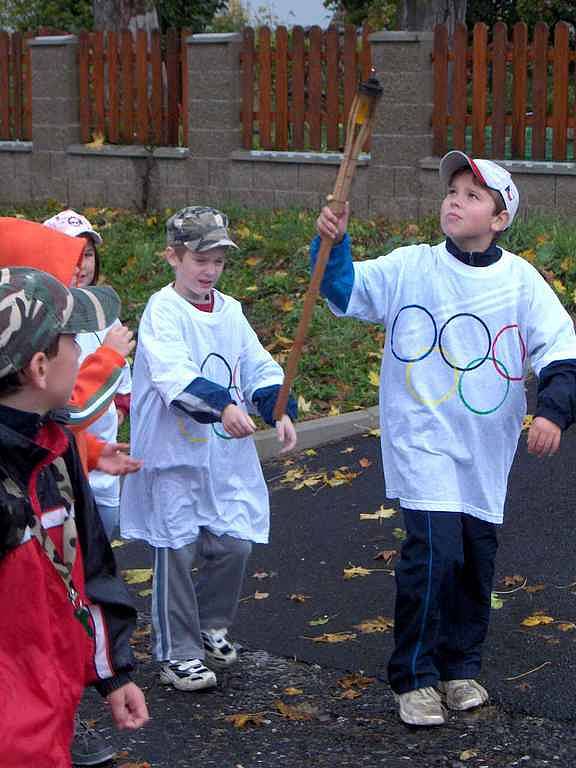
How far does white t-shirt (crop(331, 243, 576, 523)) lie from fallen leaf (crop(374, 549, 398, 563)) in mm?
1714

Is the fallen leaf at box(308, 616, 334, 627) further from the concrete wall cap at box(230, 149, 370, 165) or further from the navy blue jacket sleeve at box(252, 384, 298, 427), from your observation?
the concrete wall cap at box(230, 149, 370, 165)

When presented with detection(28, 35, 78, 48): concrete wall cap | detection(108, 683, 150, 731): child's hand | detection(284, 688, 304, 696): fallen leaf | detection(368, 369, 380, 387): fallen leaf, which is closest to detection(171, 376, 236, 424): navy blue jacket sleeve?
detection(284, 688, 304, 696): fallen leaf

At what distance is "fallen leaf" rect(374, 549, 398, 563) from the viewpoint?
6.08 m

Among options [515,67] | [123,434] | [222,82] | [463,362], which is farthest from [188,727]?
[222,82]

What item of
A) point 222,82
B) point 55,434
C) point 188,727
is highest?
point 222,82

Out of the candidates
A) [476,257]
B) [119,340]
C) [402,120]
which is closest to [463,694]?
[476,257]

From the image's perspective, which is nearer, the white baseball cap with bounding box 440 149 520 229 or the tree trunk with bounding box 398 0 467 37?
the white baseball cap with bounding box 440 149 520 229

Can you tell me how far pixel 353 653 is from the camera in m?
5.00

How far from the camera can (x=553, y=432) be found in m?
4.08

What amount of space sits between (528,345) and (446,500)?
58cm

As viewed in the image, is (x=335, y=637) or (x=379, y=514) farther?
(x=379, y=514)

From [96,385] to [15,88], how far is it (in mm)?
13461

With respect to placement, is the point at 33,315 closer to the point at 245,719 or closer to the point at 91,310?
the point at 91,310

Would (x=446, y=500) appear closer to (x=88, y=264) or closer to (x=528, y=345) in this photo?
(x=528, y=345)
